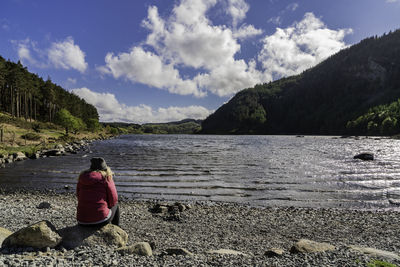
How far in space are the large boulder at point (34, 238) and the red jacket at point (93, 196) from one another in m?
1.05

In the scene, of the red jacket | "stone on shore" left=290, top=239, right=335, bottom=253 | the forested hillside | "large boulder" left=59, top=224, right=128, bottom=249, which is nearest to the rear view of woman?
the red jacket

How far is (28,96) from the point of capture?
4119 inches

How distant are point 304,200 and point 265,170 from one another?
13.3 metres

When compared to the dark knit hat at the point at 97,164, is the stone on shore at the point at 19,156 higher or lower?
lower

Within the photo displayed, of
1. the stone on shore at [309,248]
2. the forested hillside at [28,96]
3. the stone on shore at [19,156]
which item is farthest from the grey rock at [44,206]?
the forested hillside at [28,96]

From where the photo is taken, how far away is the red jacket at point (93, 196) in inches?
319

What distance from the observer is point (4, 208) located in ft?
48.6

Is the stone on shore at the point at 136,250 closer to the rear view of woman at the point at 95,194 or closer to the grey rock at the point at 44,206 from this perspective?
the rear view of woman at the point at 95,194

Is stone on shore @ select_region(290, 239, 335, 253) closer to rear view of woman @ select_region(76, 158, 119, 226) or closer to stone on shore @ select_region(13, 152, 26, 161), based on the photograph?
rear view of woman @ select_region(76, 158, 119, 226)

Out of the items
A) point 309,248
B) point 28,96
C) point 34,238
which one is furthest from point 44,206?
point 28,96

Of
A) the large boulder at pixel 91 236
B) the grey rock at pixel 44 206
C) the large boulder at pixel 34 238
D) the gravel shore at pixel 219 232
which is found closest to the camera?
the gravel shore at pixel 219 232

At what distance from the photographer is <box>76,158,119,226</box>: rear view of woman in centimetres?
812

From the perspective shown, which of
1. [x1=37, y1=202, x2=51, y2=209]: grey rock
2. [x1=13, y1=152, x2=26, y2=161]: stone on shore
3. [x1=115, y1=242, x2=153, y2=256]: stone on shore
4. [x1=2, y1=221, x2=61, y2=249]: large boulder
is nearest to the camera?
[x1=2, y1=221, x2=61, y2=249]: large boulder

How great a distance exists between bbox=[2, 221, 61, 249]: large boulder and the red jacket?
1.05 metres
